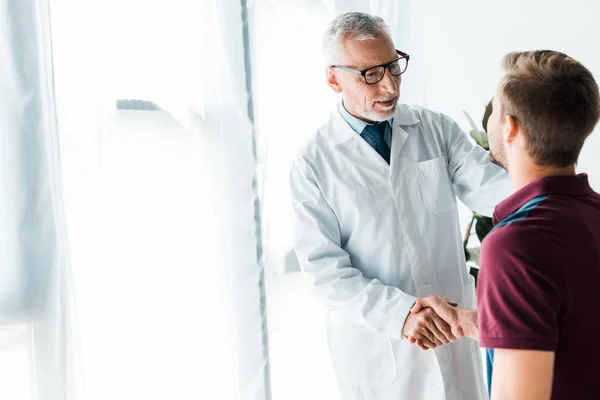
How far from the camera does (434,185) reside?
1.63m

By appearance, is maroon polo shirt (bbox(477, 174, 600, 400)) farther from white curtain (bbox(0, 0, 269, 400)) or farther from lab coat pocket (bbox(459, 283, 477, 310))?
white curtain (bbox(0, 0, 269, 400))

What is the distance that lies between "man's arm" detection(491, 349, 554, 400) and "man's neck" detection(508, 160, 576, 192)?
0.92 feet

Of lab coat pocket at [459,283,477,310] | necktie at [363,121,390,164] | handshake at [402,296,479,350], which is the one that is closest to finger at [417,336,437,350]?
handshake at [402,296,479,350]

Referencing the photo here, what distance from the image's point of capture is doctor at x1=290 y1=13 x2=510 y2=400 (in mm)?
1578

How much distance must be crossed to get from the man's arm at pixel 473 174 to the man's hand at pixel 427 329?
0.41 metres

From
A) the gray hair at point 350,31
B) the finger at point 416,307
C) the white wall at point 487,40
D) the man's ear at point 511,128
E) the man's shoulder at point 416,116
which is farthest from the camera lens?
the white wall at point 487,40

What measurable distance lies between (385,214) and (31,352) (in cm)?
97

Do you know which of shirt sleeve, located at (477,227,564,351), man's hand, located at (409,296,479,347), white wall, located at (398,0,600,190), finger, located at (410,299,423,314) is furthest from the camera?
white wall, located at (398,0,600,190)

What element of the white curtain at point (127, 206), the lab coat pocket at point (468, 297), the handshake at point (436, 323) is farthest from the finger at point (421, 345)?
the white curtain at point (127, 206)

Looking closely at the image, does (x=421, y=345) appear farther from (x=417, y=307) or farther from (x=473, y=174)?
(x=473, y=174)

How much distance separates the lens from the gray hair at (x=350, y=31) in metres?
1.57

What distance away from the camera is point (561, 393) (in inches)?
34.9

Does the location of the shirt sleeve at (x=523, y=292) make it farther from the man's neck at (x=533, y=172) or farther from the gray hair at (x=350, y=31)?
the gray hair at (x=350, y=31)

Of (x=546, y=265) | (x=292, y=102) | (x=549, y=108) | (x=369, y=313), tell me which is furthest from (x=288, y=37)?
(x=546, y=265)
